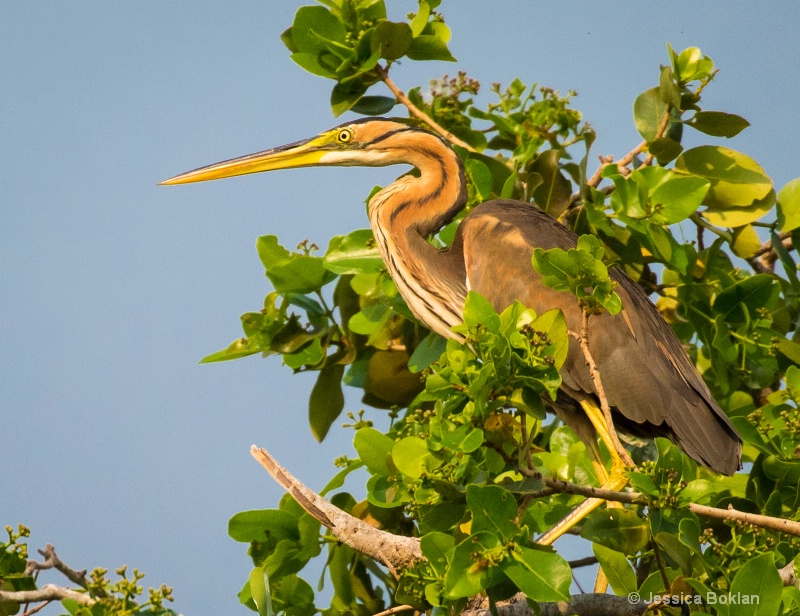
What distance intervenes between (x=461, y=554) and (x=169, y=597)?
592 millimetres

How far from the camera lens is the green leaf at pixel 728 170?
347 cm

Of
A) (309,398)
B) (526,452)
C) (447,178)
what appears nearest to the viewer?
(526,452)

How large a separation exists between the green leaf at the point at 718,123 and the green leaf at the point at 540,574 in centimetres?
200

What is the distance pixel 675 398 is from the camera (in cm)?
347

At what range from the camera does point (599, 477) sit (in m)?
3.16

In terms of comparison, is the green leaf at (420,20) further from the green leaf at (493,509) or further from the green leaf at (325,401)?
the green leaf at (493,509)

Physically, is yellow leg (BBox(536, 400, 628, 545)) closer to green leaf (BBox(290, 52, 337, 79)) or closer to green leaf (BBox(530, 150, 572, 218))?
green leaf (BBox(530, 150, 572, 218))

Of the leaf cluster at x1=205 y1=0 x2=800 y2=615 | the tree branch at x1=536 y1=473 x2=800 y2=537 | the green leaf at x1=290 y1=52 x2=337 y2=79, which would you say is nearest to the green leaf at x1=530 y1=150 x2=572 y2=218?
the leaf cluster at x1=205 y1=0 x2=800 y2=615

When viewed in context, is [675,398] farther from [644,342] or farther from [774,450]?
[774,450]

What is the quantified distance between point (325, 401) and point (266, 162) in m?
1.28

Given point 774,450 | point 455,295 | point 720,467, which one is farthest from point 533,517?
point 455,295

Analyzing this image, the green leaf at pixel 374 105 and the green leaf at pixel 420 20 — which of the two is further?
the green leaf at pixel 374 105

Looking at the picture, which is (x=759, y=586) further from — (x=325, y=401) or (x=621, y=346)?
(x=325, y=401)

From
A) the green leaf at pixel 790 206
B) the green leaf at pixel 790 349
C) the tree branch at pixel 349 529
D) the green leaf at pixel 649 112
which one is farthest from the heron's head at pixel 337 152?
the tree branch at pixel 349 529
